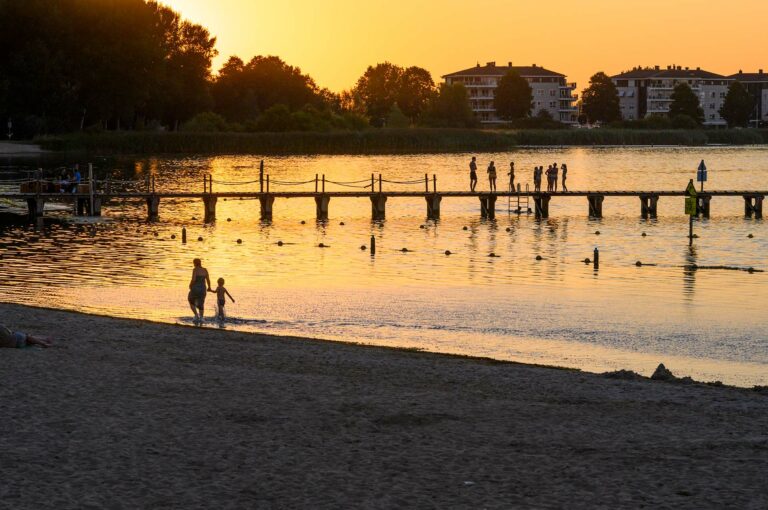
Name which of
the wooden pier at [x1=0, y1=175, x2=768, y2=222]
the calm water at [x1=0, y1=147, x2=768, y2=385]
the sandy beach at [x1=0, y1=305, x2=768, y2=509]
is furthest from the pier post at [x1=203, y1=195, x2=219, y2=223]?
the sandy beach at [x1=0, y1=305, x2=768, y2=509]

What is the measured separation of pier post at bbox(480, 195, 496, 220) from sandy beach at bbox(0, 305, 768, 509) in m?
45.2

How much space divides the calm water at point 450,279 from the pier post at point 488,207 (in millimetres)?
615

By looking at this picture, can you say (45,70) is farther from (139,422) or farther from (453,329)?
(139,422)

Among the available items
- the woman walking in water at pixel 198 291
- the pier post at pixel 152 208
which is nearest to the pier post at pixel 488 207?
the pier post at pixel 152 208

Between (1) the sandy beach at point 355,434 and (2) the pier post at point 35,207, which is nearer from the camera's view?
(1) the sandy beach at point 355,434

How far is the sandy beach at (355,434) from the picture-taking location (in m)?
11.7

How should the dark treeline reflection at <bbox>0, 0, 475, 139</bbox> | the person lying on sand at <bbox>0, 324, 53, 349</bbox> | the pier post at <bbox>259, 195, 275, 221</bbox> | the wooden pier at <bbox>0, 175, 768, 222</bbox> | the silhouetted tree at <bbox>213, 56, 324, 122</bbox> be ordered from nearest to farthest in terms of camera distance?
the person lying on sand at <bbox>0, 324, 53, 349</bbox> < the wooden pier at <bbox>0, 175, 768, 222</bbox> < the pier post at <bbox>259, 195, 275, 221</bbox> < the dark treeline reflection at <bbox>0, 0, 475, 139</bbox> < the silhouetted tree at <bbox>213, 56, 324, 122</bbox>

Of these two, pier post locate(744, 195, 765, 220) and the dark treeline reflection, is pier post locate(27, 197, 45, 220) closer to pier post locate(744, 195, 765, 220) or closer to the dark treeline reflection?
pier post locate(744, 195, 765, 220)

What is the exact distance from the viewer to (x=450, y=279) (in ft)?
127

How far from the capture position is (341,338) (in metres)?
25.4

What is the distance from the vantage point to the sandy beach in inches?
462

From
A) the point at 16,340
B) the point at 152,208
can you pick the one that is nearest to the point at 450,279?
the point at 16,340

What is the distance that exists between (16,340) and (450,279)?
20.8m

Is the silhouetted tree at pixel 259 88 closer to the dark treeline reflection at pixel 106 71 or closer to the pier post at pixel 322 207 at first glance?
the dark treeline reflection at pixel 106 71
